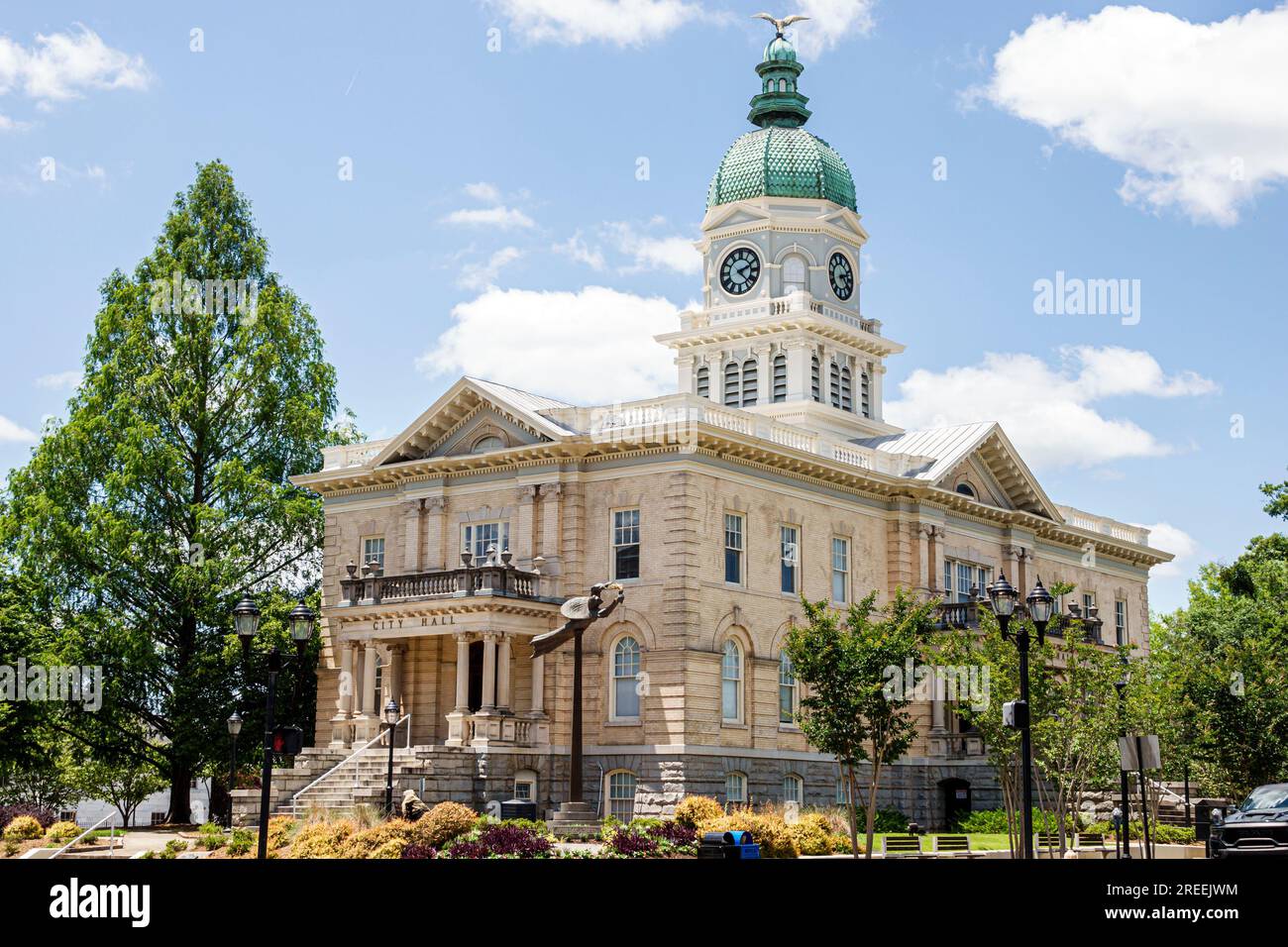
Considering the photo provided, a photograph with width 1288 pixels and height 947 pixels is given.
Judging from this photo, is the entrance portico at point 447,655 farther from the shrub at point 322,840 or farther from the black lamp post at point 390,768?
the shrub at point 322,840

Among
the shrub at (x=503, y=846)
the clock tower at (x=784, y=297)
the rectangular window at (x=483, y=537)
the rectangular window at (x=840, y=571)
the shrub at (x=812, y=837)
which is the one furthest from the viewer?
the clock tower at (x=784, y=297)

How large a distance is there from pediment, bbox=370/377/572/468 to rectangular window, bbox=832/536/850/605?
977cm

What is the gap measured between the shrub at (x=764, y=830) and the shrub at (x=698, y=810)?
0.85ft

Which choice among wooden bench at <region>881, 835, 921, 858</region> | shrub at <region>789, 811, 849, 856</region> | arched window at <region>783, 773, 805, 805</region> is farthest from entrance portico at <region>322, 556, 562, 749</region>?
wooden bench at <region>881, 835, 921, 858</region>

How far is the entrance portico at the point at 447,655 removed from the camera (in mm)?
46688

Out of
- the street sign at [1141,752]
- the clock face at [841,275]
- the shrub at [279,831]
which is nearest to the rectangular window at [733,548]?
the shrub at [279,831]

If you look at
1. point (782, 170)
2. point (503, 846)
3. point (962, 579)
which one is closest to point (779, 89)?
point (782, 170)

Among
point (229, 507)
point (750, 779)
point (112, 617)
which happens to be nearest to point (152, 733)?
point (112, 617)

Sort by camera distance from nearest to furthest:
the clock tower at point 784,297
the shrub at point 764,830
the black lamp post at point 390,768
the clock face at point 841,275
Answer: the shrub at point 764,830 < the black lamp post at point 390,768 < the clock tower at point 784,297 < the clock face at point 841,275
